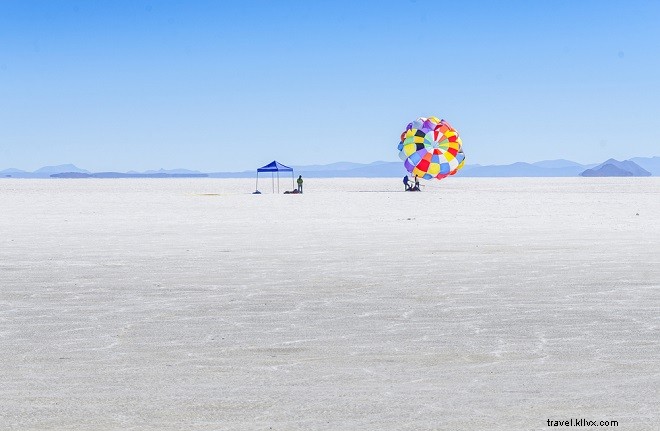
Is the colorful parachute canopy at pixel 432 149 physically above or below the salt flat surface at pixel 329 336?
above

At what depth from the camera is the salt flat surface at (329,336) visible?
19.6ft

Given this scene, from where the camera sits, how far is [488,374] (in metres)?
6.94

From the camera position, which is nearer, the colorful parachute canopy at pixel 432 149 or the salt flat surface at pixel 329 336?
the salt flat surface at pixel 329 336

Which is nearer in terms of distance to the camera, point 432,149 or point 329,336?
point 329,336

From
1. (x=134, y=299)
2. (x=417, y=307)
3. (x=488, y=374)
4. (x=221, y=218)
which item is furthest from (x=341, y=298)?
(x=221, y=218)

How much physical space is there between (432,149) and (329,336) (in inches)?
1841

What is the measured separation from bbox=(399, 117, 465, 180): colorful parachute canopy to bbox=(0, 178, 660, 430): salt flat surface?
3668cm

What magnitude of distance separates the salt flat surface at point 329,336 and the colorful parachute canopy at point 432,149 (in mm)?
36683

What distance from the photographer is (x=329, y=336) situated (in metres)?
8.54

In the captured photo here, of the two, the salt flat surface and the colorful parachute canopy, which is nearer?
the salt flat surface

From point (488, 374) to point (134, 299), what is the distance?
17.0ft

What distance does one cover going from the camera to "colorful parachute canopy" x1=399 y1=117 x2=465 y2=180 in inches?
2156

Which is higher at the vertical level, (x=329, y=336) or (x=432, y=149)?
(x=432, y=149)

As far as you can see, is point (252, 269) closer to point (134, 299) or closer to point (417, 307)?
point (134, 299)
